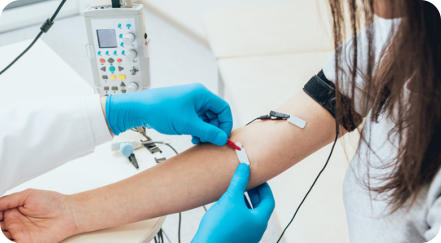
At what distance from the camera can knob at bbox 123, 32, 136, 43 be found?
3.43 ft

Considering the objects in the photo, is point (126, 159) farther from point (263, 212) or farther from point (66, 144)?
point (263, 212)

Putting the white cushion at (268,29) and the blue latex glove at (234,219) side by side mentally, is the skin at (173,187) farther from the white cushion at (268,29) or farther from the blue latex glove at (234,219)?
the white cushion at (268,29)

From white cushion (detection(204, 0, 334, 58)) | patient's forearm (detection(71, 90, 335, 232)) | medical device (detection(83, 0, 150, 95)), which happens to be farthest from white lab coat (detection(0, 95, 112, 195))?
white cushion (detection(204, 0, 334, 58))

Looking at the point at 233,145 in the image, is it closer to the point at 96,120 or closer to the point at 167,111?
the point at 167,111

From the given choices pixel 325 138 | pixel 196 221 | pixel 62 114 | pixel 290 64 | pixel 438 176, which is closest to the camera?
pixel 438 176

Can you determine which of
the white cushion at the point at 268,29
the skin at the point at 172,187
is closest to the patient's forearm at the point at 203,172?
the skin at the point at 172,187

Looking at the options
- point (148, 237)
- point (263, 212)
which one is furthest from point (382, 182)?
point (148, 237)

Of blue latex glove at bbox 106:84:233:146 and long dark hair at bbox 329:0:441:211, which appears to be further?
blue latex glove at bbox 106:84:233:146

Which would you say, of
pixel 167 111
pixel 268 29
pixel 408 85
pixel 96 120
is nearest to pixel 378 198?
pixel 408 85

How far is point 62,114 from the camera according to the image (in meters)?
0.87

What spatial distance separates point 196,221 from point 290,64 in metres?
0.92

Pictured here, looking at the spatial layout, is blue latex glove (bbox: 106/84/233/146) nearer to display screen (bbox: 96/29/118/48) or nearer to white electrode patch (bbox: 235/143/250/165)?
white electrode patch (bbox: 235/143/250/165)

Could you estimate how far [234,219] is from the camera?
818 mm

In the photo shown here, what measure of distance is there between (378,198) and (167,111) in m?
0.56
